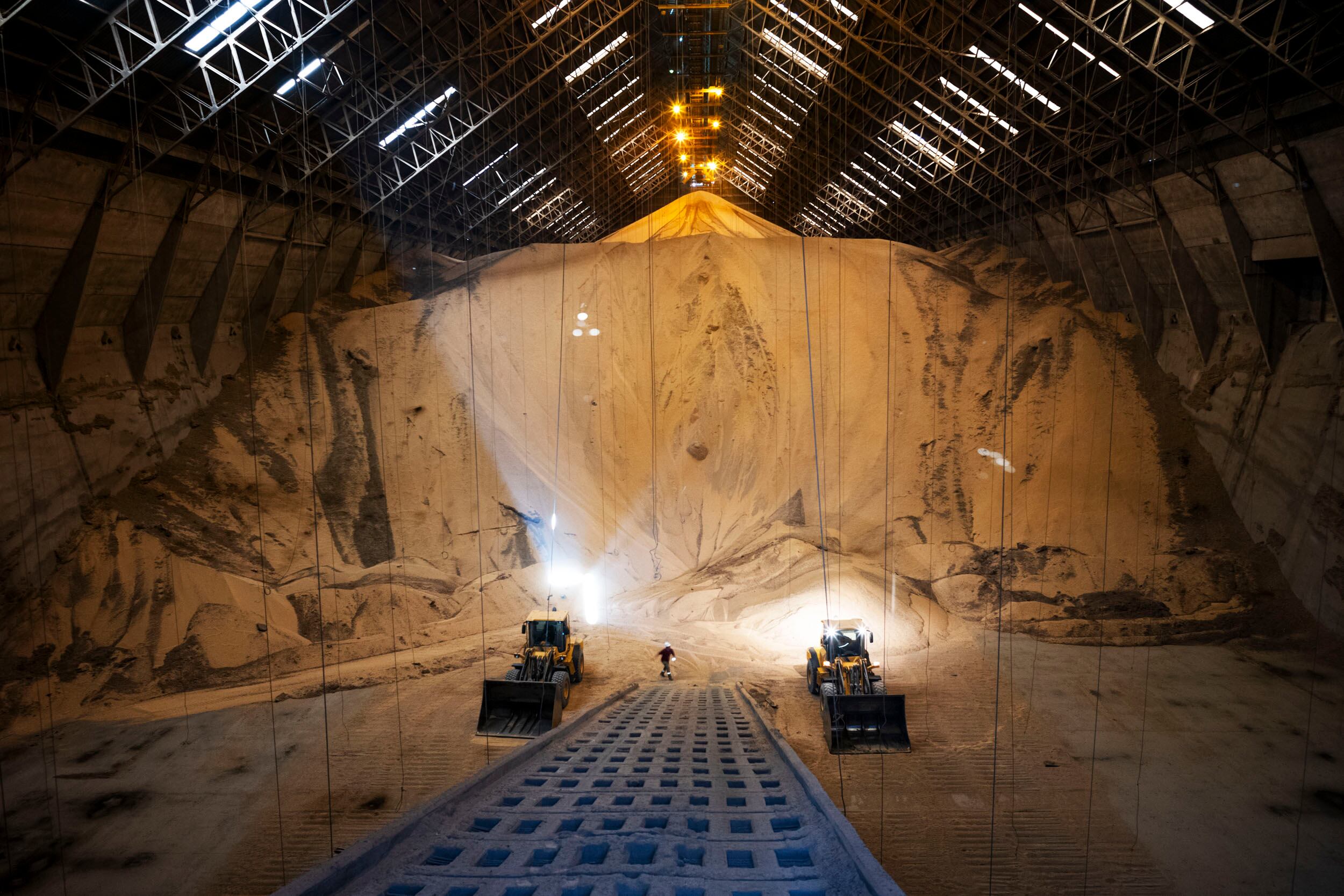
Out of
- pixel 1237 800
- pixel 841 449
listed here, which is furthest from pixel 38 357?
pixel 1237 800

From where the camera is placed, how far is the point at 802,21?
1884 cm

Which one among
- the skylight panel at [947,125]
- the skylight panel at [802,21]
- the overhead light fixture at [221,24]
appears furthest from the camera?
the skylight panel at [947,125]

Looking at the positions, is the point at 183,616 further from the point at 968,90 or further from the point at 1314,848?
the point at 968,90

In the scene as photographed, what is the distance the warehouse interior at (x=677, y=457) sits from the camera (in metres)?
7.79

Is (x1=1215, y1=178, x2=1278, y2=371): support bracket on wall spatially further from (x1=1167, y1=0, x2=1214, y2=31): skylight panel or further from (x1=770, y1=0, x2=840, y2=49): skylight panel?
(x1=770, y1=0, x2=840, y2=49): skylight panel

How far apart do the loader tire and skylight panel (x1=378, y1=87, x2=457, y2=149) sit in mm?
14654

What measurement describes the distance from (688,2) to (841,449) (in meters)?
13.9

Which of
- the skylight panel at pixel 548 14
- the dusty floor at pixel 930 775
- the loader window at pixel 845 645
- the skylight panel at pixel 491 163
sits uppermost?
the skylight panel at pixel 548 14

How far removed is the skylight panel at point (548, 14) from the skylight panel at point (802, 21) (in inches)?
219

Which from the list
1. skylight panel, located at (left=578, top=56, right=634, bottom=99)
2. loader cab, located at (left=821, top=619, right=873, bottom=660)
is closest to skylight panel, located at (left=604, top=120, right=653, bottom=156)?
skylight panel, located at (left=578, top=56, right=634, bottom=99)

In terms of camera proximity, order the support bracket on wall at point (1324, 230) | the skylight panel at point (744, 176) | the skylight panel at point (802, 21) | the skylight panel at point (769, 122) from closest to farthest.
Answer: the support bracket on wall at point (1324, 230)
the skylight panel at point (802, 21)
the skylight panel at point (769, 122)
the skylight panel at point (744, 176)

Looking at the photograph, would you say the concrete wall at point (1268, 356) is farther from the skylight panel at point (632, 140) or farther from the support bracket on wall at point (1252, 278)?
the skylight panel at point (632, 140)

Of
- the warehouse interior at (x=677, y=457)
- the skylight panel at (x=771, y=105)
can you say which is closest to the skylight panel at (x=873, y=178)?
the skylight panel at (x=771, y=105)

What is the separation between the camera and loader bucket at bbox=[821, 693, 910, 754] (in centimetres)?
891
